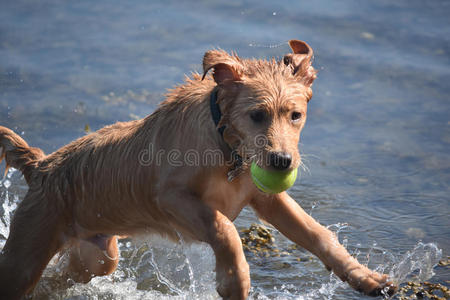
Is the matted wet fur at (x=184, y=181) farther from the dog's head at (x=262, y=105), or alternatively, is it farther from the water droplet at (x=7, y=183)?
the water droplet at (x=7, y=183)

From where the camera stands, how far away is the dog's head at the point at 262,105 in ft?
15.8

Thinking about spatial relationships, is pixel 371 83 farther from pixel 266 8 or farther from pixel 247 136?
pixel 247 136

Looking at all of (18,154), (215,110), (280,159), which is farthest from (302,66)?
(18,154)

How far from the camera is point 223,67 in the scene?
5078 millimetres

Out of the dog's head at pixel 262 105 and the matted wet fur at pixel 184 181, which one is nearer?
the dog's head at pixel 262 105

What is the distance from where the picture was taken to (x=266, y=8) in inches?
515

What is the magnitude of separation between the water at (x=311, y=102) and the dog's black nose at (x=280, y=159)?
1514mm

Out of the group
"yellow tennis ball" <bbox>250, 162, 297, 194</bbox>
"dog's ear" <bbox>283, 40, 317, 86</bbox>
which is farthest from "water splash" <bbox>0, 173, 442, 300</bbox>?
"dog's ear" <bbox>283, 40, 317, 86</bbox>

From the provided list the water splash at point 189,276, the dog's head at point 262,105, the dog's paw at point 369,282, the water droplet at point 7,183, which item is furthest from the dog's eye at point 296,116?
the water droplet at point 7,183

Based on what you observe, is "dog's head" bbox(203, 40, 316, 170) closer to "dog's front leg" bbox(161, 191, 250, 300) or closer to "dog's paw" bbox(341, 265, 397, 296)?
"dog's front leg" bbox(161, 191, 250, 300)

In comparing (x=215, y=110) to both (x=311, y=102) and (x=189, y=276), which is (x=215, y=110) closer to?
(x=189, y=276)

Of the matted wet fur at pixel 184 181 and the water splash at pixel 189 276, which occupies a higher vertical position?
the matted wet fur at pixel 184 181

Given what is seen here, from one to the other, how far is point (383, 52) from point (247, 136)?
730 cm

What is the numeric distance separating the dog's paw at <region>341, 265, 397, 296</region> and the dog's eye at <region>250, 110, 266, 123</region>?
1441 millimetres
